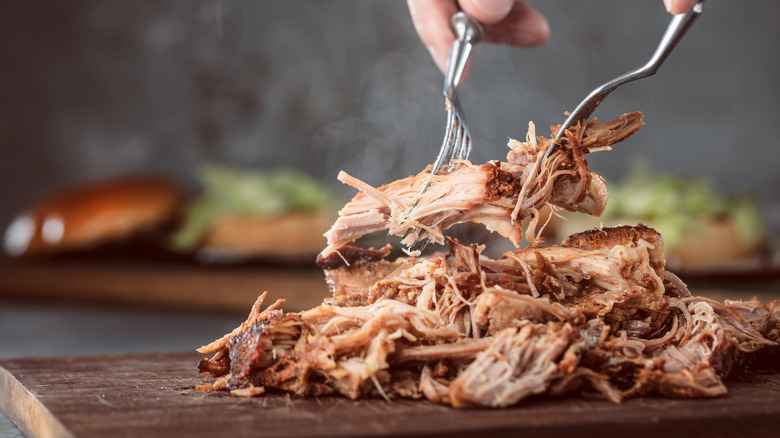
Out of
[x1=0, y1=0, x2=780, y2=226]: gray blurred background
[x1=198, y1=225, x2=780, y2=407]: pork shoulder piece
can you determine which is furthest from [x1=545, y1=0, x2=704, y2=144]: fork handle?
[x1=0, y1=0, x2=780, y2=226]: gray blurred background

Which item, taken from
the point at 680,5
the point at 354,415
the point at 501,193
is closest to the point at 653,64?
the point at 680,5

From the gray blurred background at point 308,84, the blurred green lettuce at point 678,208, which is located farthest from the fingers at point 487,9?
the gray blurred background at point 308,84

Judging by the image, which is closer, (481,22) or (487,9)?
(487,9)

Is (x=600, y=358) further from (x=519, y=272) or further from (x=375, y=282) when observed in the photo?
(x=375, y=282)

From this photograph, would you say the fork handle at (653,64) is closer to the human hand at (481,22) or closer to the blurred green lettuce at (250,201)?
the human hand at (481,22)

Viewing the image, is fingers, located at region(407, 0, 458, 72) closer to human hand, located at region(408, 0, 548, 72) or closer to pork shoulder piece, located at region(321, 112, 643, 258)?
human hand, located at region(408, 0, 548, 72)

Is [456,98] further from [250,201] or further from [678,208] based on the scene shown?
[250,201]

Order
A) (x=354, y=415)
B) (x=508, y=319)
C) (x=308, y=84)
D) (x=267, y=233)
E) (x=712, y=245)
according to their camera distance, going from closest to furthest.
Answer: (x=354, y=415)
(x=508, y=319)
(x=712, y=245)
(x=267, y=233)
(x=308, y=84)
